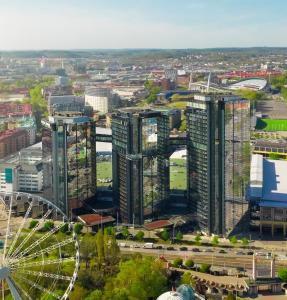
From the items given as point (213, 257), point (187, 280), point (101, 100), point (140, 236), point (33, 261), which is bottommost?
point (213, 257)

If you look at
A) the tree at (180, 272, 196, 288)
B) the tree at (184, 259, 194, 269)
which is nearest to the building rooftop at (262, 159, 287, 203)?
the tree at (184, 259, 194, 269)

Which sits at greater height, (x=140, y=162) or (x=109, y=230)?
(x=140, y=162)

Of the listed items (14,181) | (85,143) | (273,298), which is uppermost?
(85,143)

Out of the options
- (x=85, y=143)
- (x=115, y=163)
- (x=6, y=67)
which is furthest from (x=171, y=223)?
(x=6, y=67)

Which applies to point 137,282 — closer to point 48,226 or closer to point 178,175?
point 48,226

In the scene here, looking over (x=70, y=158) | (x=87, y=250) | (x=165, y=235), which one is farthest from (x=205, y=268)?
(x=70, y=158)

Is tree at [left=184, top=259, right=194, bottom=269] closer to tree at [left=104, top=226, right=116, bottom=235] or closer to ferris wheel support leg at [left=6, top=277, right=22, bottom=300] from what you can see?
tree at [left=104, top=226, right=116, bottom=235]

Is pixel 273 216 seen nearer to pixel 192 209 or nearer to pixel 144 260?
pixel 192 209
